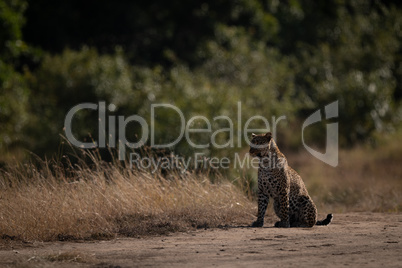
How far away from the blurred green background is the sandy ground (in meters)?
6.74

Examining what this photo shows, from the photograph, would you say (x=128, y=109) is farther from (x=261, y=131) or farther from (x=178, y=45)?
(x=178, y=45)

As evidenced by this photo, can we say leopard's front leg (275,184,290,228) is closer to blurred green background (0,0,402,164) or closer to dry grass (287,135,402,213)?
dry grass (287,135,402,213)

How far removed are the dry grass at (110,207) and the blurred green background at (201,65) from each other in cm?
499

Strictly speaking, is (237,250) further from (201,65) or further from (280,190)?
(201,65)

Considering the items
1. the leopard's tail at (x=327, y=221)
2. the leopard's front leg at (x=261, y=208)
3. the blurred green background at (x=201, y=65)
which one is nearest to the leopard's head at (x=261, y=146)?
the leopard's front leg at (x=261, y=208)

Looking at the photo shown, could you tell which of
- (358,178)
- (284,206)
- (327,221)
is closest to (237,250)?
(284,206)

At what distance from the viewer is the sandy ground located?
7512mm

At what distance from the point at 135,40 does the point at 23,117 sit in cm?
1117

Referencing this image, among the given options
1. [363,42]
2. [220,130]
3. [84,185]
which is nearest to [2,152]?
[220,130]

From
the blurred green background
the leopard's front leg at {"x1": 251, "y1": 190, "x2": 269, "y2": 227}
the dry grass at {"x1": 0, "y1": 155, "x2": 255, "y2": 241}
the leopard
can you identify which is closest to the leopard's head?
the leopard

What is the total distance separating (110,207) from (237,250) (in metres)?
2.70

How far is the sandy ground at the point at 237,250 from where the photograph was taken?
296 inches

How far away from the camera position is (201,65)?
90.8 feet

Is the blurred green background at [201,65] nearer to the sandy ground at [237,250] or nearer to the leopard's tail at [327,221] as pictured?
the leopard's tail at [327,221]
